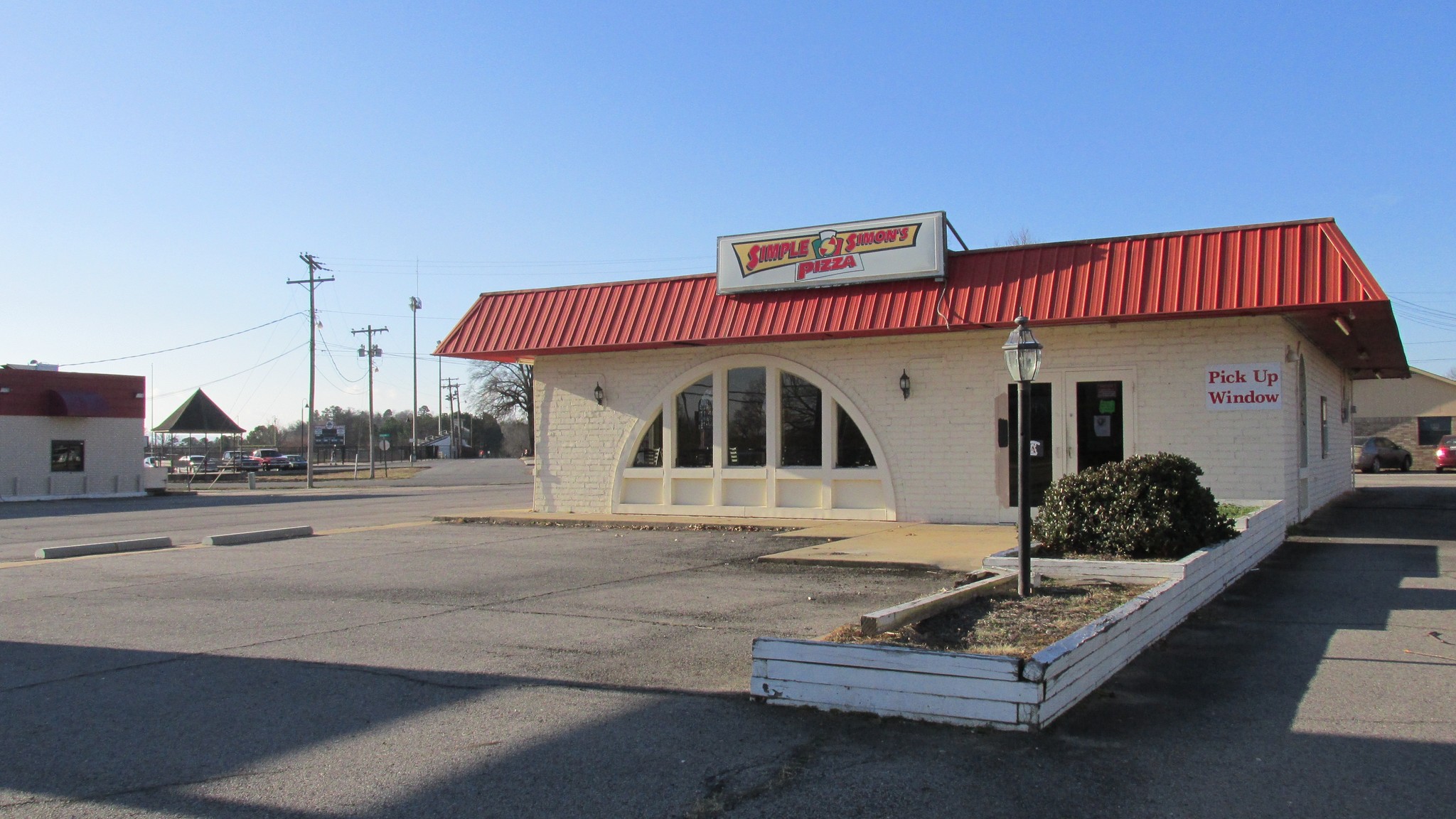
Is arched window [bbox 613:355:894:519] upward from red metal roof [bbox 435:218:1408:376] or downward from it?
downward

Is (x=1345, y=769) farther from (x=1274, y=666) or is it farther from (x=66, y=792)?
(x=66, y=792)

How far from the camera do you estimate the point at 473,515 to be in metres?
19.0

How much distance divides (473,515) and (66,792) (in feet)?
47.3

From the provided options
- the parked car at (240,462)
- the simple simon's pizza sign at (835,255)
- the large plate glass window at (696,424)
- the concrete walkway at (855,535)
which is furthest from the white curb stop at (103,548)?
the parked car at (240,462)

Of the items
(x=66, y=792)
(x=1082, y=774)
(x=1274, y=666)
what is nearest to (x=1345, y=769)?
(x=1082, y=774)

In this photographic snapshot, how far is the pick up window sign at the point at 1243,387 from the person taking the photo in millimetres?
13688

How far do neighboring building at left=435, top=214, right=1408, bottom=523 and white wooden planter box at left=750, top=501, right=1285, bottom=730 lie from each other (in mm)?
8305

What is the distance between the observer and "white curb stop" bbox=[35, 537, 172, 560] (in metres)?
14.4

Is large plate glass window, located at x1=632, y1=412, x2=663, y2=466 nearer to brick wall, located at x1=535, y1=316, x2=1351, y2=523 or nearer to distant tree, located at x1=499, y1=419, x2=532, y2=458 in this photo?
brick wall, located at x1=535, y1=316, x2=1351, y2=523

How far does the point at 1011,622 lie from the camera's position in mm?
7172

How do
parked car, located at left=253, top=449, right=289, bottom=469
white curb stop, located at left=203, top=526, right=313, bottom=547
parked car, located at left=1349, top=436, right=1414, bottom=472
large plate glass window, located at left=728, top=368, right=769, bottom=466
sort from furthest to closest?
parked car, located at left=253, top=449, right=289, bottom=469
parked car, located at left=1349, top=436, right=1414, bottom=472
large plate glass window, located at left=728, top=368, right=769, bottom=466
white curb stop, located at left=203, top=526, right=313, bottom=547

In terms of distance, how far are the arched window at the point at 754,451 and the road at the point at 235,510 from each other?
580 centimetres

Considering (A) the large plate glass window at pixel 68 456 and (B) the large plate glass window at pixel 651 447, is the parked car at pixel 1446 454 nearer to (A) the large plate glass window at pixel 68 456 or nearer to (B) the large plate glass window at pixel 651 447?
(B) the large plate glass window at pixel 651 447

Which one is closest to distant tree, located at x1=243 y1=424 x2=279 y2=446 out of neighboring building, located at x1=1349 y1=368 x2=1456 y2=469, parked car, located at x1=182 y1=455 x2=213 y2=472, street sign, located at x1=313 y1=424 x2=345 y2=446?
street sign, located at x1=313 y1=424 x2=345 y2=446
